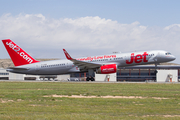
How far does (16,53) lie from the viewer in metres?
43.2

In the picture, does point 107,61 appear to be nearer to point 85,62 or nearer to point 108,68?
point 108,68

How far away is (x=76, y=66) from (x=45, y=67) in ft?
18.4

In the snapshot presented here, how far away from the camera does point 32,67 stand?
4316 cm

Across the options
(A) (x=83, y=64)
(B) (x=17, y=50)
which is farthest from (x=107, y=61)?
(B) (x=17, y=50)

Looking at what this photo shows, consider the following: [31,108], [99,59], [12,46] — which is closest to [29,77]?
[12,46]

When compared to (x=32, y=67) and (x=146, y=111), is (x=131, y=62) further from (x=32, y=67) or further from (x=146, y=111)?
(x=146, y=111)

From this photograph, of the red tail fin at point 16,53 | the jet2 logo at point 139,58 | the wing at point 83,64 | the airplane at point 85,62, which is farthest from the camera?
the red tail fin at point 16,53

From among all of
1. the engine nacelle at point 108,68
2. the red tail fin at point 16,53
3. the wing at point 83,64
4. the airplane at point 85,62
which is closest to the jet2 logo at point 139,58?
the airplane at point 85,62

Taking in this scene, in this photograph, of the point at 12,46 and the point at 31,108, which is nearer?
the point at 31,108

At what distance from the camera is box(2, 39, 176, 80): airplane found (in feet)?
131

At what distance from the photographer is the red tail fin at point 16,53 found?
142 ft

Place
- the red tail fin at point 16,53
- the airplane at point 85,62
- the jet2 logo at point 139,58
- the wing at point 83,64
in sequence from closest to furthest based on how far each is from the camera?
the jet2 logo at point 139,58 → the wing at point 83,64 → the airplane at point 85,62 → the red tail fin at point 16,53

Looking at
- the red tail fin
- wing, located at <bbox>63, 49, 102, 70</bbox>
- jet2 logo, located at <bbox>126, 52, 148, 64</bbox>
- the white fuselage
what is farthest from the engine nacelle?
the red tail fin

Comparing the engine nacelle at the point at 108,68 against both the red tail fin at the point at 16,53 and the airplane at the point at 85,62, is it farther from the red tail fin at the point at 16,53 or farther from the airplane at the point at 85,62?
the red tail fin at the point at 16,53
